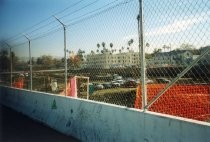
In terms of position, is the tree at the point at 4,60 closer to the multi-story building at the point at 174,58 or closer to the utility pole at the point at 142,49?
the utility pole at the point at 142,49

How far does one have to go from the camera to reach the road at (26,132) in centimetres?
898

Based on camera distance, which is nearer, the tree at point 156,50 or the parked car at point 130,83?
the tree at point 156,50

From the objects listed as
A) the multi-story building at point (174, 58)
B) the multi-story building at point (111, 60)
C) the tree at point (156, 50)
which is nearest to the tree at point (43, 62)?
the multi-story building at point (111, 60)

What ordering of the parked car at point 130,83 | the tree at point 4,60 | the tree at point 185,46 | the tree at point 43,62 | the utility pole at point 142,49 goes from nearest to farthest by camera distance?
1. the tree at point 185,46
2. the utility pole at point 142,49
3. the parked car at point 130,83
4. the tree at point 43,62
5. the tree at point 4,60

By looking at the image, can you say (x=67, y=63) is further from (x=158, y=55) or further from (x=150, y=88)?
(x=158, y=55)

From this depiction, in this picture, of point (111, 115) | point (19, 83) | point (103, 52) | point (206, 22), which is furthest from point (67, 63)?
point (19, 83)

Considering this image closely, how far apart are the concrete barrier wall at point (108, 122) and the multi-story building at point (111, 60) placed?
2.73 ft

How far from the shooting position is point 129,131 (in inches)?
256

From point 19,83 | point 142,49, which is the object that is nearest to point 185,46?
point 142,49

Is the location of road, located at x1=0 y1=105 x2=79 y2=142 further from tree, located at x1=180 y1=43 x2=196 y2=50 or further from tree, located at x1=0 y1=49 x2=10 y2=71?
tree, located at x1=0 y1=49 x2=10 y2=71

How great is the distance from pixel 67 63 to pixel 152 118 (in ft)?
16.0

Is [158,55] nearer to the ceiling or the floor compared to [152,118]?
nearer to the ceiling

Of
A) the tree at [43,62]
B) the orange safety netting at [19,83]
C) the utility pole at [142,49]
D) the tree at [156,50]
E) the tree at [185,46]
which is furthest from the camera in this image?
the orange safety netting at [19,83]

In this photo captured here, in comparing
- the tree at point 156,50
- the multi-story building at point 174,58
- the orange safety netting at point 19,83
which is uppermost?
the tree at point 156,50
